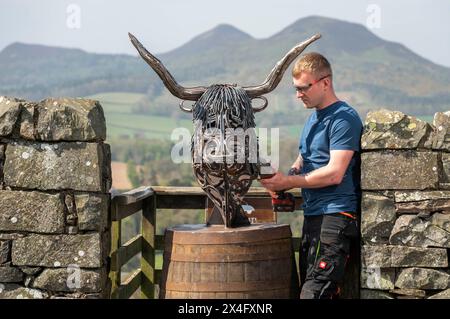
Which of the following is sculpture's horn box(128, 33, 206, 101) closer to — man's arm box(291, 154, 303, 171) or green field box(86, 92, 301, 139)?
man's arm box(291, 154, 303, 171)

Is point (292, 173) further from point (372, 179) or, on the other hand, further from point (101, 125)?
point (101, 125)

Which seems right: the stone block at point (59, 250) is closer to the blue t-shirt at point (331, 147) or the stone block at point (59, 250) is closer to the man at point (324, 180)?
the man at point (324, 180)

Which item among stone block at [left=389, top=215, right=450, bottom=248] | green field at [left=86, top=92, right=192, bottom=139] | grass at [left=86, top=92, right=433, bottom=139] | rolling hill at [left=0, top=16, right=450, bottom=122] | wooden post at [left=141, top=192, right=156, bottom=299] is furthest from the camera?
rolling hill at [left=0, top=16, right=450, bottom=122]

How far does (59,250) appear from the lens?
15.9ft

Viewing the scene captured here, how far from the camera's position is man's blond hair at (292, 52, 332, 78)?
488 centimetres

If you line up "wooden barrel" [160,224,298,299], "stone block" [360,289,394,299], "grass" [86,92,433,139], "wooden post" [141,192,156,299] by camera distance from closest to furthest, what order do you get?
"wooden barrel" [160,224,298,299]
"stone block" [360,289,394,299]
"wooden post" [141,192,156,299]
"grass" [86,92,433,139]

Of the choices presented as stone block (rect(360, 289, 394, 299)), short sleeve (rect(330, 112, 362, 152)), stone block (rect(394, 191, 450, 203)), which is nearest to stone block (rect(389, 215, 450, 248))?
stone block (rect(394, 191, 450, 203))

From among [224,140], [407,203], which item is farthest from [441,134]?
[224,140]

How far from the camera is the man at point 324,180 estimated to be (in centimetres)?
478

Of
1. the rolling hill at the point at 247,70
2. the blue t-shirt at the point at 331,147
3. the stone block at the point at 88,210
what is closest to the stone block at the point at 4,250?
the stone block at the point at 88,210

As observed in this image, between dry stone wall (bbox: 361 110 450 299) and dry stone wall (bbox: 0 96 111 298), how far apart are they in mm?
1749

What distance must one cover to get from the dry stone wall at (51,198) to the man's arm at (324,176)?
1.16 metres
